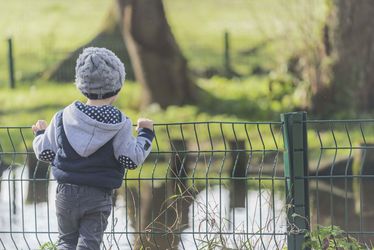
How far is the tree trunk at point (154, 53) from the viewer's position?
61.6ft

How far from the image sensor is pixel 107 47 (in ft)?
75.7

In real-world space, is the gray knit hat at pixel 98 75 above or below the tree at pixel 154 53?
above

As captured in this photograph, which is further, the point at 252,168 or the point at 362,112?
the point at 362,112

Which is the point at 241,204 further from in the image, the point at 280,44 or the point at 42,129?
the point at 280,44

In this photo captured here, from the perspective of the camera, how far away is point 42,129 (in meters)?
6.53

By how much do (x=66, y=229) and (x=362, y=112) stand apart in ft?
39.4

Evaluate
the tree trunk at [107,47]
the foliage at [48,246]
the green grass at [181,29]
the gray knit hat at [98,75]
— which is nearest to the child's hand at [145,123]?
the gray knit hat at [98,75]

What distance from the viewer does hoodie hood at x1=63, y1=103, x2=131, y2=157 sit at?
240 inches

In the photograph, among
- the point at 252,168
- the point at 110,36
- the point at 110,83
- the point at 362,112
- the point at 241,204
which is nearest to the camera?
the point at 110,83

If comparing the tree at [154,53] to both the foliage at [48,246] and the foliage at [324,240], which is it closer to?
the foliage at [48,246]

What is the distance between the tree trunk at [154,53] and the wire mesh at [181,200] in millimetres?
2274

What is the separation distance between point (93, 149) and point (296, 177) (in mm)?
1391

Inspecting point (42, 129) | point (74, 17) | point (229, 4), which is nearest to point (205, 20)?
point (229, 4)

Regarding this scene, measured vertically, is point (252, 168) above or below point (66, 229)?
below
